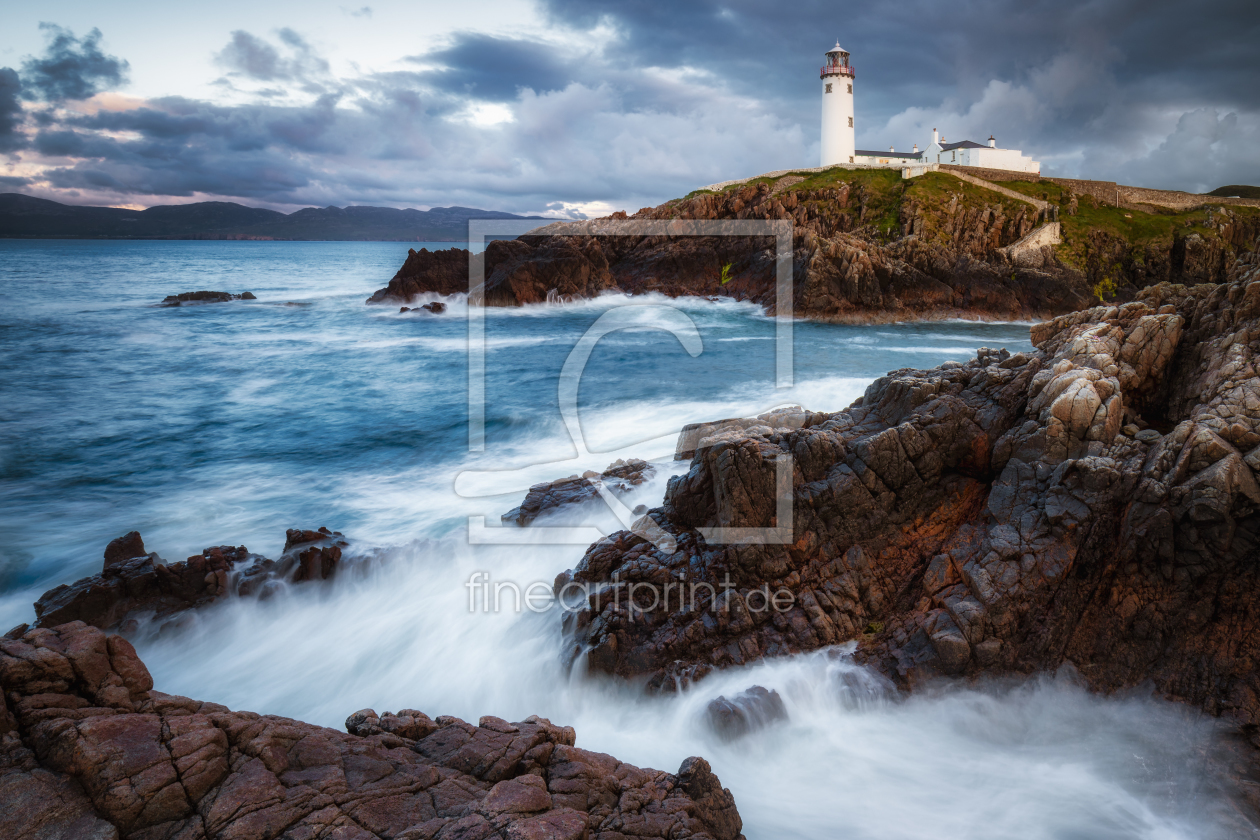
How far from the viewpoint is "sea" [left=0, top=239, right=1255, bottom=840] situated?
276 inches

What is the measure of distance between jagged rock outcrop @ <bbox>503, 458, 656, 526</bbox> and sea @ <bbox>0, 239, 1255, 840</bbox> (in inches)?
13.3

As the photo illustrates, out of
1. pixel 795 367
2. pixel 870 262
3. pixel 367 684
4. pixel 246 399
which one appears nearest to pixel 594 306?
pixel 870 262

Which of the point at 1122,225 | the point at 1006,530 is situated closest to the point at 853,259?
the point at 1122,225

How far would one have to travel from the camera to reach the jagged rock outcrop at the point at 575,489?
12961 millimetres

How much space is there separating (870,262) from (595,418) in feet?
88.8

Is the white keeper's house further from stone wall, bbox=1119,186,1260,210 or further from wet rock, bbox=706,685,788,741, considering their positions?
wet rock, bbox=706,685,788,741

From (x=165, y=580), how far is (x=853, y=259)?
131 ft

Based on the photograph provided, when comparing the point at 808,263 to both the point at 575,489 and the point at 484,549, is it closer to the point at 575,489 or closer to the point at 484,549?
the point at 575,489

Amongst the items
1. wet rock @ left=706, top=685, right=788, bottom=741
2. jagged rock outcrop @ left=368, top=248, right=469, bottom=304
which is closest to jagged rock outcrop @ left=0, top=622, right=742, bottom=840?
wet rock @ left=706, top=685, right=788, bottom=741

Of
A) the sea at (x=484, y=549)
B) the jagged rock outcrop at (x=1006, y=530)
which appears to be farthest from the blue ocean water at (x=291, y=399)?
the jagged rock outcrop at (x=1006, y=530)

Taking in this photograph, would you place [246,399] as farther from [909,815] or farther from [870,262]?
[870,262]

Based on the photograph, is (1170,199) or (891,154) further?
(891,154)

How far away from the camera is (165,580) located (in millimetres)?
10336

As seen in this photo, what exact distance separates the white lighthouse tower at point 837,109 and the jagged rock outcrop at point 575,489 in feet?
217
